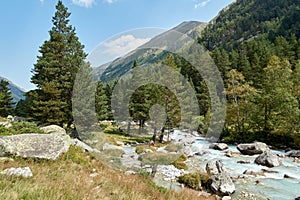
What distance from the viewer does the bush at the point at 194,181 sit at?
40.9 feet

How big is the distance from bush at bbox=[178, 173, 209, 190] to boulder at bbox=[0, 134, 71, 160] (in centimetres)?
690

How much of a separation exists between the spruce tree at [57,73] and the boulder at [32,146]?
1399cm

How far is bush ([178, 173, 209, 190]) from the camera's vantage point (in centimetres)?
1245

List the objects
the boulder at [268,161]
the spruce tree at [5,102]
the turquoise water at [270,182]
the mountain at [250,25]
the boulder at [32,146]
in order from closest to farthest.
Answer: the boulder at [32,146], the turquoise water at [270,182], the boulder at [268,161], the spruce tree at [5,102], the mountain at [250,25]

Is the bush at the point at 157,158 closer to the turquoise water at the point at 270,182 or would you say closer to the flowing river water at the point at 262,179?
the flowing river water at the point at 262,179

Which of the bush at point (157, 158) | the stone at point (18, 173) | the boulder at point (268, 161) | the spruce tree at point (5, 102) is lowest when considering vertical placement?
the bush at point (157, 158)

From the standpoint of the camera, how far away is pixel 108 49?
17922 millimetres

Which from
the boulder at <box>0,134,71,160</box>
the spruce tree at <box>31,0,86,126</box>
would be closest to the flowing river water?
the boulder at <box>0,134,71,160</box>

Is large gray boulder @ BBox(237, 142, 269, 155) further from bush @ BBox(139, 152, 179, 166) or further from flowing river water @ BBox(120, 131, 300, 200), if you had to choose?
bush @ BBox(139, 152, 179, 166)

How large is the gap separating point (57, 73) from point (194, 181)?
19585mm

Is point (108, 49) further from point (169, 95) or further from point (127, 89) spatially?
point (127, 89)

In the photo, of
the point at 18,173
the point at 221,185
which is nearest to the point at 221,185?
the point at 221,185

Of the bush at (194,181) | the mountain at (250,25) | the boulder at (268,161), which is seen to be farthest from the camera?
the mountain at (250,25)

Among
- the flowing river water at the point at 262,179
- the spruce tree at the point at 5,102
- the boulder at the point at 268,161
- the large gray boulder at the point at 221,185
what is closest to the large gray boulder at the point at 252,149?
the flowing river water at the point at 262,179
